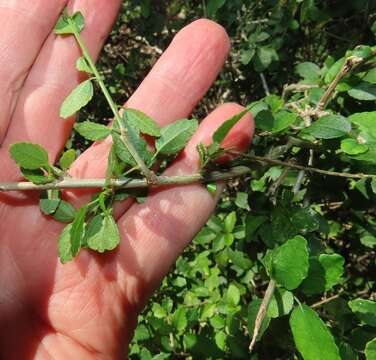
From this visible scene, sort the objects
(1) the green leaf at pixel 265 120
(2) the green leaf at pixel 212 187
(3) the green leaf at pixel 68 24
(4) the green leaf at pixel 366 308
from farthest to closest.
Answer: (3) the green leaf at pixel 68 24 < (2) the green leaf at pixel 212 187 < (1) the green leaf at pixel 265 120 < (4) the green leaf at pixel 366 308

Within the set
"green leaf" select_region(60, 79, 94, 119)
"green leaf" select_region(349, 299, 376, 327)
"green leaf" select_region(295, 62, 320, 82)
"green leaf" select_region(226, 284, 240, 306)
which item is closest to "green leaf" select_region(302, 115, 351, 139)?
"green leaf" select_region(349, 299, 376, 327)

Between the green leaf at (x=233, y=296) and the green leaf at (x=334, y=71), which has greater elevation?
the green leaf at (x=334, y=71)

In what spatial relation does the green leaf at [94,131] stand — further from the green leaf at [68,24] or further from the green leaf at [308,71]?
the green leaf at [308,71]

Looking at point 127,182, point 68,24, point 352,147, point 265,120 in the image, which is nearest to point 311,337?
point 352,147

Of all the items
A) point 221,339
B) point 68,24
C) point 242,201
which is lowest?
point 221,339

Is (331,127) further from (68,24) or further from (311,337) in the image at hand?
(68,24)

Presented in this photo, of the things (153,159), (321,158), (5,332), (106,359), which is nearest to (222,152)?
(153,159)

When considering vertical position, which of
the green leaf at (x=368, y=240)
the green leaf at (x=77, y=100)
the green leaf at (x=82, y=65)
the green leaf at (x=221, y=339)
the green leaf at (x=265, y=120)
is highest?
the green leaf at (x=82, y=65)

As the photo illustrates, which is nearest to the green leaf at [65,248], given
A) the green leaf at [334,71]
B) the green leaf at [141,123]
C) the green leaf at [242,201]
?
the green leaf at [141,123]
